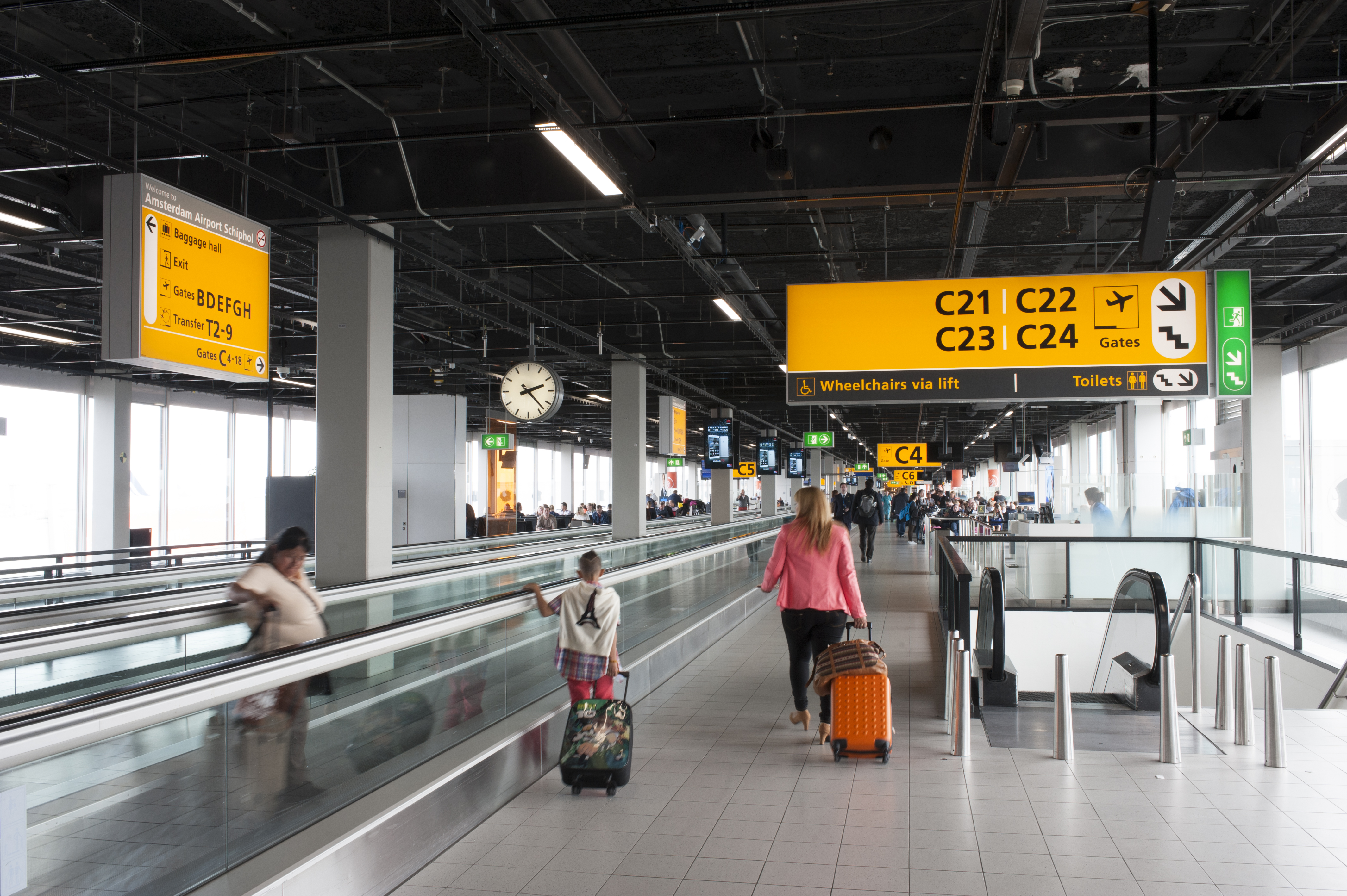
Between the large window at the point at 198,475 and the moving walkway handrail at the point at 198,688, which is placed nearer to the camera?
the moving walkway handrail at the point at 198,688

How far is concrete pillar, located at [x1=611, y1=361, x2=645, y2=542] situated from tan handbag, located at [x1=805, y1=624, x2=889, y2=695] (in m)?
11.4

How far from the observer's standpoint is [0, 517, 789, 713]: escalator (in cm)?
380

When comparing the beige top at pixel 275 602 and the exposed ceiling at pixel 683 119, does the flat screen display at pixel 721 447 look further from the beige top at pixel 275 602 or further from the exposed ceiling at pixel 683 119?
the beige top at pixel 275 602

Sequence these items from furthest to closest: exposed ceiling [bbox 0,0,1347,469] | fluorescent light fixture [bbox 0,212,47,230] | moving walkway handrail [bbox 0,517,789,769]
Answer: fluorescent light fixture [bbox 0,212,47,230] < exposed ceiling [bbox 0,0,1347,469] < moving walkway handrail [bbox 0,517,789,769]

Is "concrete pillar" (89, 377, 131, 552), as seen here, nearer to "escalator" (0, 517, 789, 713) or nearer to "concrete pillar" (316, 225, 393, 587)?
"concrete pillar" (316, 225, 393, 587)

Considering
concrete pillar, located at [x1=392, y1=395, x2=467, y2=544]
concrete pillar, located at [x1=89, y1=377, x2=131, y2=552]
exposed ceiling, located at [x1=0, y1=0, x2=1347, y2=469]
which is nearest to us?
exposed ceiling, located at [x1=0, y1=0, x2=1347, y2=469]

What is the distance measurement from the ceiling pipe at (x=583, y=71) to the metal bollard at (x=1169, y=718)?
5465 millimetres

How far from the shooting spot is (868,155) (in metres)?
8.41

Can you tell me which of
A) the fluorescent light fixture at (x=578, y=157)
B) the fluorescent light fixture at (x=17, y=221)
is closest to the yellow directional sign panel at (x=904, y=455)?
the fluorescent light fixture at (x=578, y=157)

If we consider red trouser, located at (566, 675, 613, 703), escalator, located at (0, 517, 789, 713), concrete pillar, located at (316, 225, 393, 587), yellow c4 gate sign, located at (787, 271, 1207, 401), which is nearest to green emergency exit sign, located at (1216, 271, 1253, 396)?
yellow c4 gate sign, located at (787, 271, 1207, 401)

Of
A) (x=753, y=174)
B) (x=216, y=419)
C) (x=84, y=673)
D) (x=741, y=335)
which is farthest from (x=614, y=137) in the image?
(x=216, y=419)

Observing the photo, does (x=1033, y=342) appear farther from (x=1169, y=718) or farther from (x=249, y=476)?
(x=249, y=476)

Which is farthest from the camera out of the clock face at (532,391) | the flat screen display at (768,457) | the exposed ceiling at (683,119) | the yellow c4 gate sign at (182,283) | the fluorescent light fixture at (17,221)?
the flat screen display at (768,457)

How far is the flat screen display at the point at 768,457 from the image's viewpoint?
3152cm
